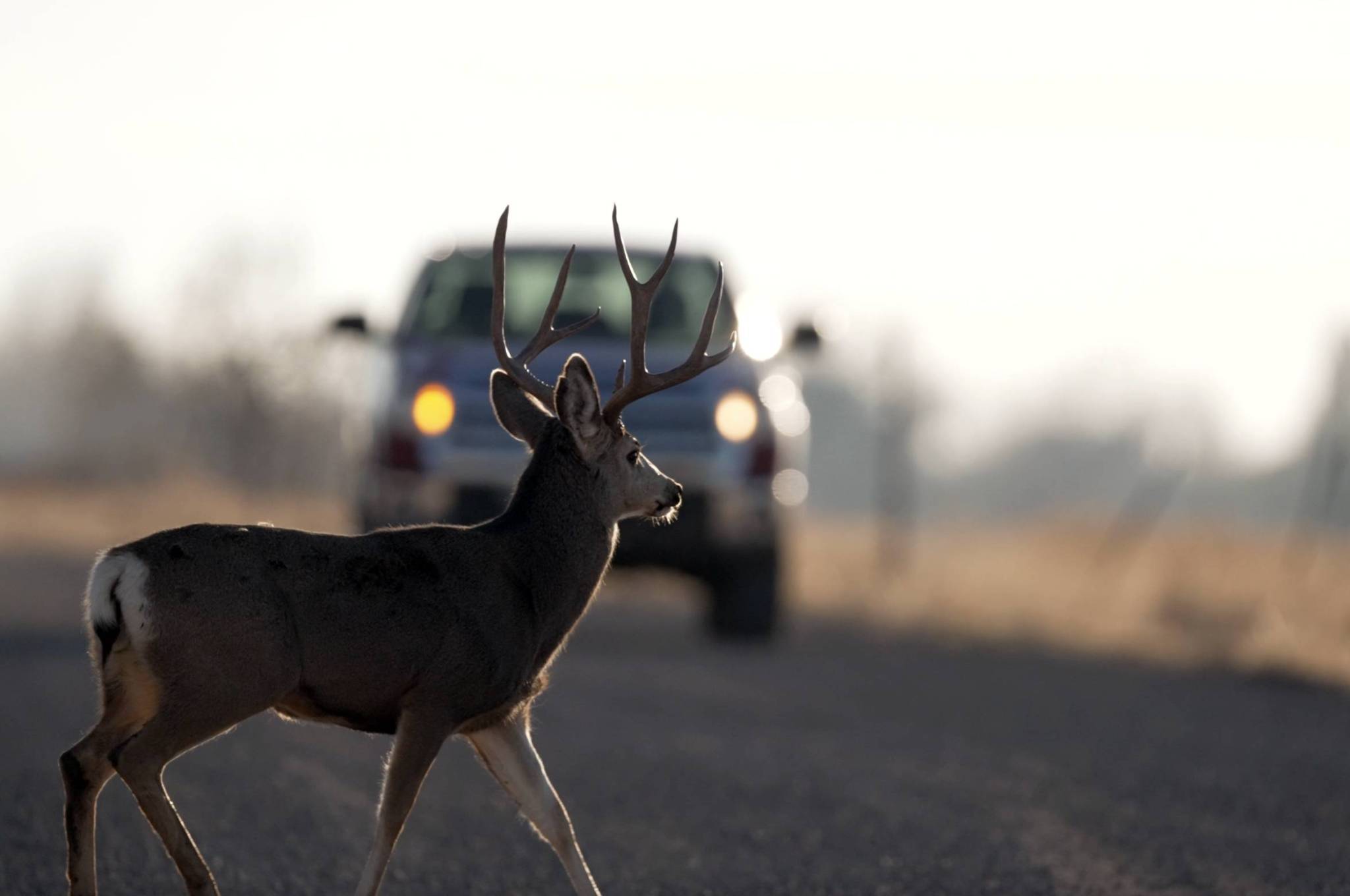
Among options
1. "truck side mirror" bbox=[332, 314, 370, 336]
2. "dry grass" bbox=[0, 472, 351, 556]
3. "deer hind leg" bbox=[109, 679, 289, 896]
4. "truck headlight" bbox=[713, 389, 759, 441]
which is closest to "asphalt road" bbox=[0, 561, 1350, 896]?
"deer hind leg" bbox=[109, 679, 289, 896]

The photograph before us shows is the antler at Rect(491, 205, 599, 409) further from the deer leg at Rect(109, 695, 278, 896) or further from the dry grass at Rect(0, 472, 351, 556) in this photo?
the dry grass at Rect(0, 472, 351, 556)

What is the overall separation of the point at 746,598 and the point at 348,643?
10439 millimetres

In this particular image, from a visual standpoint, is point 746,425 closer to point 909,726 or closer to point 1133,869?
point 909,726

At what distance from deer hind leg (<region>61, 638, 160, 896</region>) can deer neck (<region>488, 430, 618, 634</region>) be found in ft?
4.23

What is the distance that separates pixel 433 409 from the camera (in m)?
16.7

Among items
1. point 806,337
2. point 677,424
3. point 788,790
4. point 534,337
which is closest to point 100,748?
point 534,337

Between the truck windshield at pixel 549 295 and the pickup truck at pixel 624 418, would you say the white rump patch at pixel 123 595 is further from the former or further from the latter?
the truck windshield at pixel 549 295

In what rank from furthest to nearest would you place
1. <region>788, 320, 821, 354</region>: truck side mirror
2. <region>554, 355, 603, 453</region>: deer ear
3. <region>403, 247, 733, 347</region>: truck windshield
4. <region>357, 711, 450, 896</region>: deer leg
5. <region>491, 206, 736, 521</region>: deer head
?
<region>788, 320, 821, 354</region>: truck side mirror < <region>403, 247, 733, 347</region>: truck windshield < <region>491, 206, 736, 521</region>: deer head < <region>554, 355, 603, 453</region>: deer ear < <region>357, 711, 450, 896</region>: deer leg

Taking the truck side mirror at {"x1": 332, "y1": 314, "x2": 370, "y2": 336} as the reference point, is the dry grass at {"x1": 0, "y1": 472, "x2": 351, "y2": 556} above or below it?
below

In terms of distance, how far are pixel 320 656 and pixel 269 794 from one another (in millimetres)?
3367

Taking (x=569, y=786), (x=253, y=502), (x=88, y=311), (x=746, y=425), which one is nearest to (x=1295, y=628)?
(x=746, y=425)

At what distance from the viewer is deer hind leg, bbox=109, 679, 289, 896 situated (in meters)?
7.32

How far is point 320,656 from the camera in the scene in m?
7.48

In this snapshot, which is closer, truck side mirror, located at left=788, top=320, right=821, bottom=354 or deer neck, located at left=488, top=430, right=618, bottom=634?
deer neck, located at left=488, top=430, right=618, bottom=634
